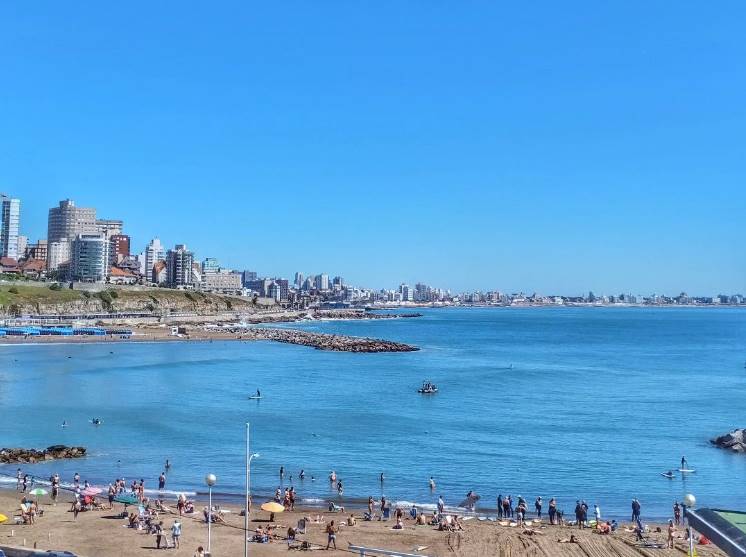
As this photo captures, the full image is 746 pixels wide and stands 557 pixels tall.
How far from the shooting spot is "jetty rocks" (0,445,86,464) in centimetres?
3484

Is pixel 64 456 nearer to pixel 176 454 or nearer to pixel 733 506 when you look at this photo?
pixel 176 454

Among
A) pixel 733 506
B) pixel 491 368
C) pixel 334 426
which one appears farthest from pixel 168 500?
pixel 491 368

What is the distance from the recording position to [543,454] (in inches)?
1524

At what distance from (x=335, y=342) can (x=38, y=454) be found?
3478 inches

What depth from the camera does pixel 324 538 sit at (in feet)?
76.1

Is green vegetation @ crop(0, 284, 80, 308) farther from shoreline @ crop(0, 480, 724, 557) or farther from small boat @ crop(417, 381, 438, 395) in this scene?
shoreline @ crop(0, 480, 724, 557)

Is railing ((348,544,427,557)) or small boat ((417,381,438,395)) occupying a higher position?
railing ((348,544,427,557))

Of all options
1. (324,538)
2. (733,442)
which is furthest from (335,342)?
(324,538)

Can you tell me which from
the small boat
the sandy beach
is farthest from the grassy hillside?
the sandy beach

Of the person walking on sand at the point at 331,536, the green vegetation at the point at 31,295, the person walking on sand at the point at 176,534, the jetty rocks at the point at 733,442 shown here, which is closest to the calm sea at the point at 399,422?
the jetty rocks at the point at 733,442

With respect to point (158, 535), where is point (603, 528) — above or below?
below

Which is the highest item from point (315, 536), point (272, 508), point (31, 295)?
point (31, 295)

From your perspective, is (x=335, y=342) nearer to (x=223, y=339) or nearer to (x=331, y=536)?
(x=223, y=339)

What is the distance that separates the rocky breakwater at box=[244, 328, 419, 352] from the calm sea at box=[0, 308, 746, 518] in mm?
16296
